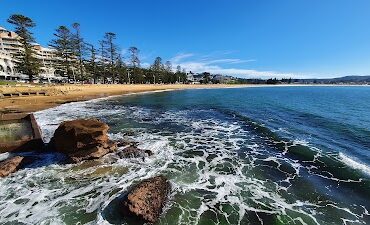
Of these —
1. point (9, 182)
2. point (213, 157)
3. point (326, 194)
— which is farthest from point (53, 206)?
point (326, 194)

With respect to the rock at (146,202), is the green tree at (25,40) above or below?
above

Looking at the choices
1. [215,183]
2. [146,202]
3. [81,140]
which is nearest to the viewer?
[146,202]

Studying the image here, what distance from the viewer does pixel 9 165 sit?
1196 cm

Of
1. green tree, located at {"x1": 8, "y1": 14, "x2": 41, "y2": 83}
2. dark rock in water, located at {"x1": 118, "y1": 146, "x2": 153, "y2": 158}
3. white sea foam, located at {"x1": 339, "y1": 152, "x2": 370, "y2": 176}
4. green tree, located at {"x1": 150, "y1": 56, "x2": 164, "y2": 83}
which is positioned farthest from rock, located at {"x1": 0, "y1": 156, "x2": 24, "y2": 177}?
green tree, located at {"x1": 150, "y1": 56, "x2": 164, "y2": 83}

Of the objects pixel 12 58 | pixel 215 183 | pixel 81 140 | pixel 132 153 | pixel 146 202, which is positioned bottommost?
pixel 215 183

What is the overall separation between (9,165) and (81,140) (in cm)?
354

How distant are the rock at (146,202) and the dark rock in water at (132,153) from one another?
4.85 meters

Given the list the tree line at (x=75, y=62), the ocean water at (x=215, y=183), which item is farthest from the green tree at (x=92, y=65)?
the ocean water at (x=215, y=183)

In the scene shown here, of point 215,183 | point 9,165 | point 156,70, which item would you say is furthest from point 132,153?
point 156,70

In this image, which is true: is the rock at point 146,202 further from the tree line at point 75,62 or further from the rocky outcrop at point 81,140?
the tree line at point 75,62

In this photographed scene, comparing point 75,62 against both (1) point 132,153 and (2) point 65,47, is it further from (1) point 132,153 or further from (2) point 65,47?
(1) point 132,153

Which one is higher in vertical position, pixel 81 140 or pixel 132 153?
pixel 81 140

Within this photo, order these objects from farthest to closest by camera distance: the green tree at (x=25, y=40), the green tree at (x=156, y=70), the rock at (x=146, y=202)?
the green tree at (x=156, y=70)
the green tree at (x=25, y=40)
the rock at (x=146, y=202)

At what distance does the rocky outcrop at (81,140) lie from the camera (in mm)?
12938
